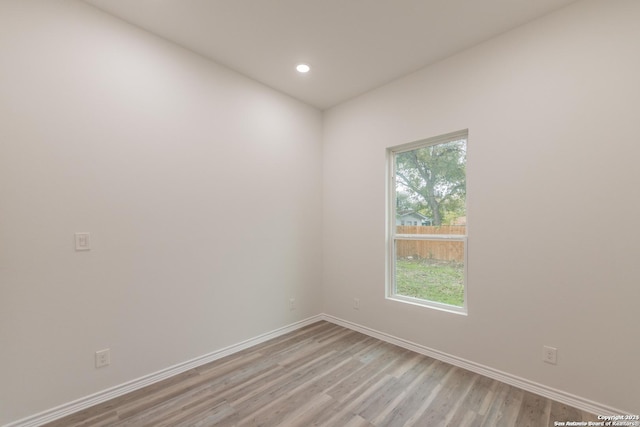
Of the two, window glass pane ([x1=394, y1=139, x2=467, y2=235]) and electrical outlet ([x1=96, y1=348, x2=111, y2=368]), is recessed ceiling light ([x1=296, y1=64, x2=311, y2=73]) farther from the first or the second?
electrical outlet ([x1=96, y1=348, x2=111, y2=368])

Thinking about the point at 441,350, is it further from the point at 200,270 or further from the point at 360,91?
the point at 360,91

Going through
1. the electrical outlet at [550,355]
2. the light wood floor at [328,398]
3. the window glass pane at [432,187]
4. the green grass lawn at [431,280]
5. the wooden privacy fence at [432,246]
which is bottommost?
the light wood floor at [328,398]

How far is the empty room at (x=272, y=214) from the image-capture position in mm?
1824

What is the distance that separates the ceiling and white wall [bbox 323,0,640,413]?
24cm

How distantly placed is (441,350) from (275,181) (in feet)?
8.14

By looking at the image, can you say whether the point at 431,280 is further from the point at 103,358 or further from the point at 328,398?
the point at 103,358

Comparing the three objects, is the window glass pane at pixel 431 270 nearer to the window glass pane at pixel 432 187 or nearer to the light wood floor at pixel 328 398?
the window glass pane at pixel 432 187

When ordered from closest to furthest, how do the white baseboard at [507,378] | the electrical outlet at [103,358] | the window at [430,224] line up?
the white baseboard at [507,378] → the electrical outlet at [103,358] → the window at [430,224]

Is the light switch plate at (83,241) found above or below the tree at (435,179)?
below

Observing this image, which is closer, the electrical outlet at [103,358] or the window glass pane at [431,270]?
the electrical outlet at [103,358]

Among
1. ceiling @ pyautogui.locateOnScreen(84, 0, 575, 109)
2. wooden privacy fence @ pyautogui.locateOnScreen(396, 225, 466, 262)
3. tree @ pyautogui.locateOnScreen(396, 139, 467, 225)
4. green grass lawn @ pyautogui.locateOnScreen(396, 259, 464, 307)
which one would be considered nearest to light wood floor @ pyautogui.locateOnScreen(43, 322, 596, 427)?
green grass lawn @ pyautogui.locateOnScreen(396, 259, 464, 307)

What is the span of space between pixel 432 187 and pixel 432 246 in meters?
0.62

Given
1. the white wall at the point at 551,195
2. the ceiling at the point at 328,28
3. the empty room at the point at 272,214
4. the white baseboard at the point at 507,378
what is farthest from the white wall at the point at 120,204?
the white wall at the point at 551,195

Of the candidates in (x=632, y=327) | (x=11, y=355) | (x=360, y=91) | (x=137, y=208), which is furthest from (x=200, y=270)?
(x=632, y=327)
